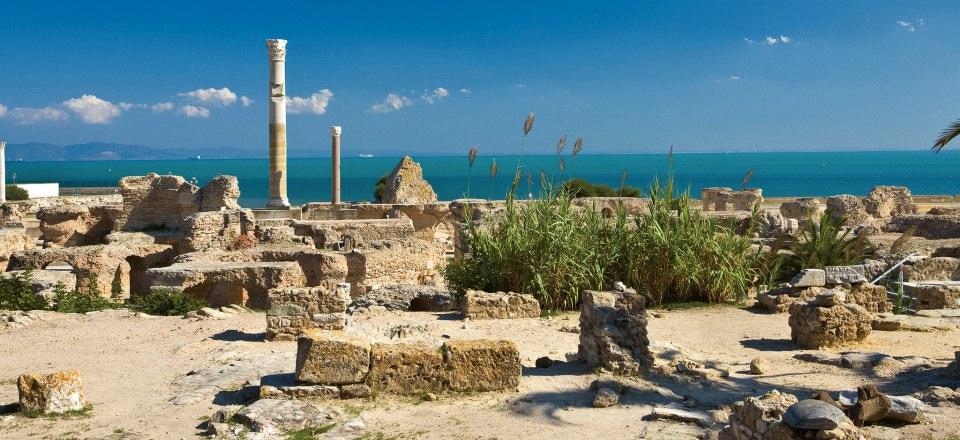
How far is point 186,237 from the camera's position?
2034 cm

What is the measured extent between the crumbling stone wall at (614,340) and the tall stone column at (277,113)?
884 inches

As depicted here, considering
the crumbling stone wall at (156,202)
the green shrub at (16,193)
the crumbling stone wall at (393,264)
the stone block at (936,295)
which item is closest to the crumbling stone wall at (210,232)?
the crumbling stone wall at (393,264)

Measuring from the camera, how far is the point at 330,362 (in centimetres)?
827

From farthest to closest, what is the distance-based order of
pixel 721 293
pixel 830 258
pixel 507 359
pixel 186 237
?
pixel 186 237, pixel 830 258, pixel 721 293, pixel 507 359

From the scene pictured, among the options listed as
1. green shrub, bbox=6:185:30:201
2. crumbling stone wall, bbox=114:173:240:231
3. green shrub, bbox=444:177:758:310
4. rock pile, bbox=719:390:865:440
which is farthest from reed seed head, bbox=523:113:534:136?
green shrub, bbox=6:185:30:201

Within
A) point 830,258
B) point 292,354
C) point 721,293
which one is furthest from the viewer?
point 830,258

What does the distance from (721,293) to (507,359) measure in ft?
20.2

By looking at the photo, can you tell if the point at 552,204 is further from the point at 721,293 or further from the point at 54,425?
the point at 54,425

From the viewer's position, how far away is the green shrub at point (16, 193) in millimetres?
48406

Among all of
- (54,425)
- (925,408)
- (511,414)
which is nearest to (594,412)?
Answer: (511,414)

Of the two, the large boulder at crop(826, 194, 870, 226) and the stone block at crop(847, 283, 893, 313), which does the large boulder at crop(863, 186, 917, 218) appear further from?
the stone block at crop(847, 283, 893, 313)

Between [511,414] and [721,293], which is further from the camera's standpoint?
[721,293]

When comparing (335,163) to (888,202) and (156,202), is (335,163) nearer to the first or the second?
(156,202)

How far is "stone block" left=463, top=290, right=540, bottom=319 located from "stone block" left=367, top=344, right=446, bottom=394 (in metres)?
3.78
